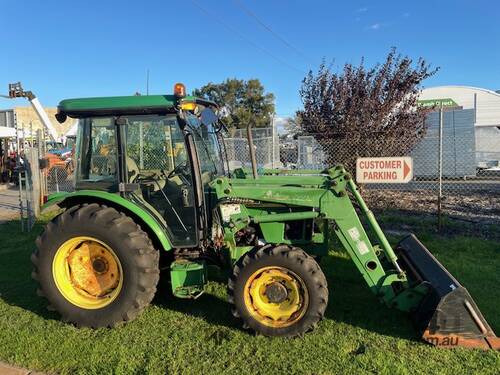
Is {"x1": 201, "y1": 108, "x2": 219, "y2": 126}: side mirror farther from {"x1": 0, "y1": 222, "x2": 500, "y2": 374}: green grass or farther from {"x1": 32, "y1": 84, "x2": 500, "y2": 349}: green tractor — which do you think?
{"x1": 0, "y1": 222, "x2": 500, "y2": 374}: green grass

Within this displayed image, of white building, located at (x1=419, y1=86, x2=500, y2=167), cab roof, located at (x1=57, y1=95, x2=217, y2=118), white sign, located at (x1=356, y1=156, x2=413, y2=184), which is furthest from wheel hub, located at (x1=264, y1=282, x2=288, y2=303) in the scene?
white building, located at (x1=419, y1=86, x2=500, y2=167)

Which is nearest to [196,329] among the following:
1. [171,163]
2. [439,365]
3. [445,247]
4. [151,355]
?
[151,355]

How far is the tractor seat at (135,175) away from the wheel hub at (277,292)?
4.97 feet

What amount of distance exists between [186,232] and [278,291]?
3.65ft

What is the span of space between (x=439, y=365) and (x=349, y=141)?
7213 millimetres

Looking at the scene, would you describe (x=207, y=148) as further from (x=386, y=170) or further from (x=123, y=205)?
(x=386, y=170)

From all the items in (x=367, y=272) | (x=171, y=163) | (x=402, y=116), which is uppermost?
(x=402, y=116)

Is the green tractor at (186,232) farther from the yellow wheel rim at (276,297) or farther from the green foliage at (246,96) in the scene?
the green foliage at (246,96)

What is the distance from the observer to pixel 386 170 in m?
6.85

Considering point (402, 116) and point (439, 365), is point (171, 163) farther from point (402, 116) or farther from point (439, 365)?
point (402, 116)

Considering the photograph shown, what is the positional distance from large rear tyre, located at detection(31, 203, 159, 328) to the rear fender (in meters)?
0.10

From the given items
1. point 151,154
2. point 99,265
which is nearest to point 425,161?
point 151,154

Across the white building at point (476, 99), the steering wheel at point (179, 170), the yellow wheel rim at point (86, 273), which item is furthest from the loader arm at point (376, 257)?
the white building at point (476, 99)

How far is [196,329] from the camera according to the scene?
4.00 m
